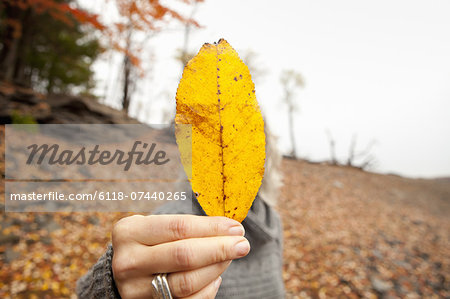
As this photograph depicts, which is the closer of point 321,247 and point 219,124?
point 219,124

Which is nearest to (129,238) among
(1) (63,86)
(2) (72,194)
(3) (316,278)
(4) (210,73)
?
(4) (210,73)

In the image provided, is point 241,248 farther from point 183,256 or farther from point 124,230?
point 124,230

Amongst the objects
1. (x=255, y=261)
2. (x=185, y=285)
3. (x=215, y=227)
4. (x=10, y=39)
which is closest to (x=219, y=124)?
(x=215, y=227)

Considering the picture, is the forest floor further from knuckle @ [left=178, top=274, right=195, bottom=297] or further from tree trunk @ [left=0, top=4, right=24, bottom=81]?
tree trunk @ [left=0, top=4, right=24, bottom=81]

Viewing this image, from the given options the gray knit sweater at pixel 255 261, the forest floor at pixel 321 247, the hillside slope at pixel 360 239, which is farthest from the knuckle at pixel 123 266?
the hillside slope at pixel 360 239

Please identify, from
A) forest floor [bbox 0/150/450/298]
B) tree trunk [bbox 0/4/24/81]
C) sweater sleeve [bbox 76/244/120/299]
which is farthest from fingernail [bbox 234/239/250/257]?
tree trunk [bbox 0/4/24/81]
